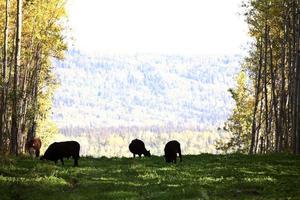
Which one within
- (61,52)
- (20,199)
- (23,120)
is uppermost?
(61,52)

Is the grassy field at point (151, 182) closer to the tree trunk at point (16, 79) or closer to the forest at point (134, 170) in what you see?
the forest at point (134, 170)

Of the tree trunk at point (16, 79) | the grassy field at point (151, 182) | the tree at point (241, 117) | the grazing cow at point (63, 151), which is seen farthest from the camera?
the tree at point (241, 117)

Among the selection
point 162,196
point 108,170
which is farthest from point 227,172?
point 162,196

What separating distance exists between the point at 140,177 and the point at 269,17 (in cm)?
2745

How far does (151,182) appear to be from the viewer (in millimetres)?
22031

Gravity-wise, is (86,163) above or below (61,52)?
below

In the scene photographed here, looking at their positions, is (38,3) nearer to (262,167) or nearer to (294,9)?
(294,9)

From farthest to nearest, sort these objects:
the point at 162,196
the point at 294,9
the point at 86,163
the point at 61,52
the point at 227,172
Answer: the point at 61,52 < the point at 294,9 < the point at 86,163 < the point at 227,172 < the point at 162,196

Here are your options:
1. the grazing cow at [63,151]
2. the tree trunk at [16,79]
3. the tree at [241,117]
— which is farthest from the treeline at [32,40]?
the tree at [241,117]

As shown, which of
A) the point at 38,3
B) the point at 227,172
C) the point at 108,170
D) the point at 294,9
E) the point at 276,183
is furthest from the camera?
the point at 38,3

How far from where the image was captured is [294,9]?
39531mm

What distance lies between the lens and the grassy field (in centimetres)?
1886

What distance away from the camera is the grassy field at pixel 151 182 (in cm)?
1886

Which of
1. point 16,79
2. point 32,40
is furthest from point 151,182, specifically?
point 32,40
